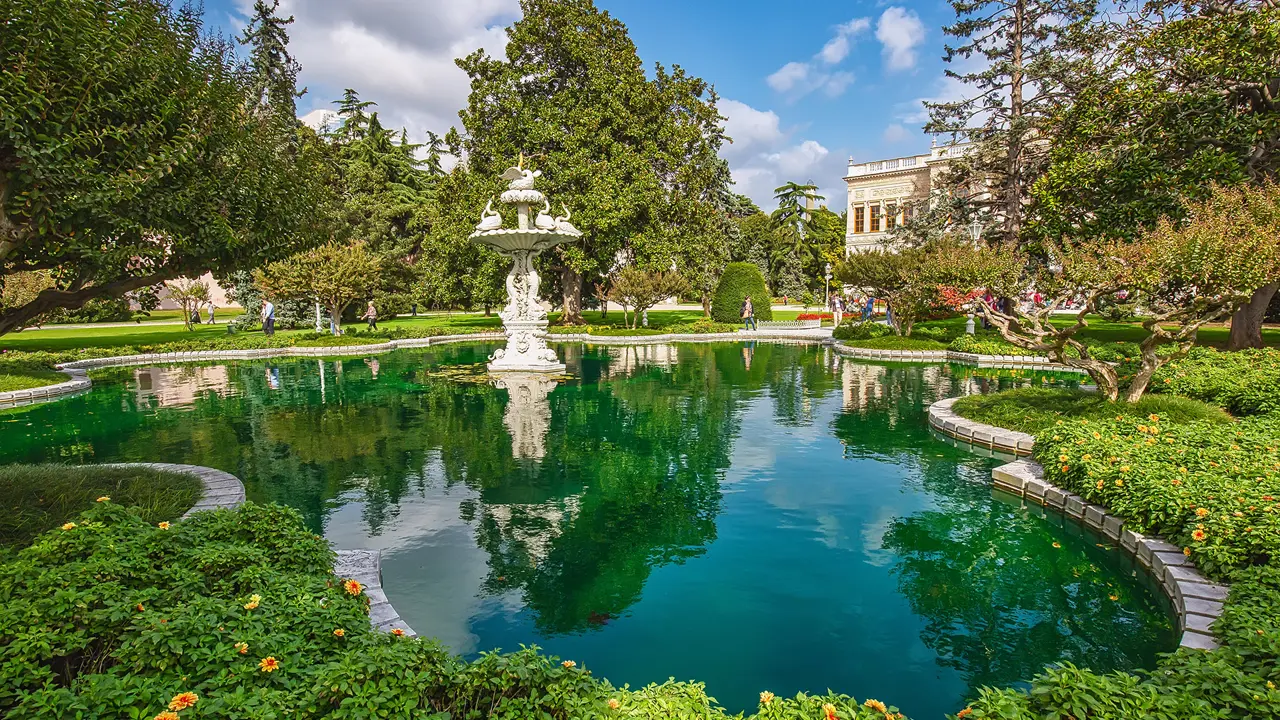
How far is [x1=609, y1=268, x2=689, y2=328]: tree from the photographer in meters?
29.9

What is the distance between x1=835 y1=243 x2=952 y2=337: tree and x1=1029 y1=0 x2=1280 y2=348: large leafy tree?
4151 mm

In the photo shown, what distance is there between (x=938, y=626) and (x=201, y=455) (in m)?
9.88

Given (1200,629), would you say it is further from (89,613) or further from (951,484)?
(89,613)

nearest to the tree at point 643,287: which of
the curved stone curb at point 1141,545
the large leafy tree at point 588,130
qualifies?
the large leafy tree at point 588,130

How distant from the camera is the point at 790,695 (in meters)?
4.14

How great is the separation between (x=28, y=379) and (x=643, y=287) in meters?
20.6

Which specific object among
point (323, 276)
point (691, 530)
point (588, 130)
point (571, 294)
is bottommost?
point (691, 530)

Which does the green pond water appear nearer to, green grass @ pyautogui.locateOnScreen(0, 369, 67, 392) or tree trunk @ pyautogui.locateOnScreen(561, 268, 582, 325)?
green grass @ pyautogui.locateOnScreen(0, 369, 67, 392)

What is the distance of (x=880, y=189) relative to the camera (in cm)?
5106

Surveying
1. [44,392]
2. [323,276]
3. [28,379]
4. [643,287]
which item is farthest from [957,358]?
[28,379]

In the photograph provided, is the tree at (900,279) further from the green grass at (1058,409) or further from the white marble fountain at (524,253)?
the white marble fountain at (524,253)

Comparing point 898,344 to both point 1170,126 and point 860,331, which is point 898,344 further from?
point 1170,126

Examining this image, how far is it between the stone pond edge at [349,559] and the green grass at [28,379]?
11.1 metres

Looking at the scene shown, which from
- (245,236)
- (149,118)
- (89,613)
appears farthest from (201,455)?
(89,613)
